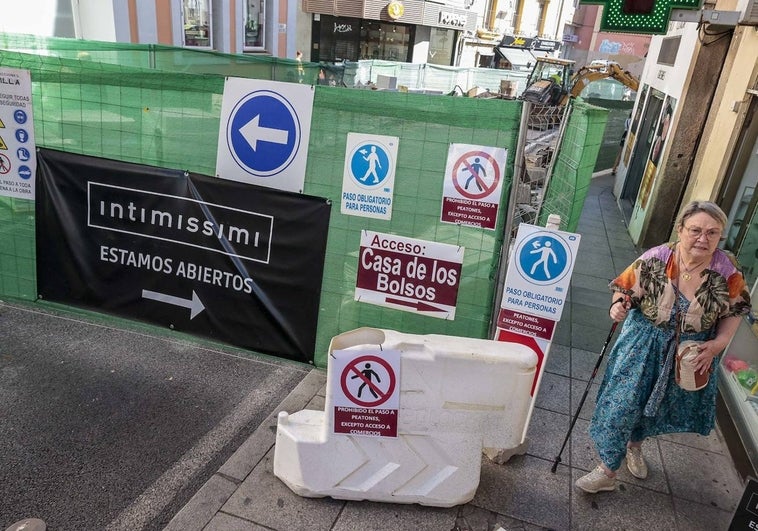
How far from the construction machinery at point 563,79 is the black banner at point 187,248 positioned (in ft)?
41.4

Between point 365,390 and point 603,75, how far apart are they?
17.5 metres

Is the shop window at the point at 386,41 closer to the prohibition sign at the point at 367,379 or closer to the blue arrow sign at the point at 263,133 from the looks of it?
the blue arrow sign at the point at 263,133

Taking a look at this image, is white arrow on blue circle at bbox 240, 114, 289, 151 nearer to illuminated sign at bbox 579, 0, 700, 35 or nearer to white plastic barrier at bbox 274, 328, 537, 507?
white plastic barrier at bbox 274, 328, 537, 507

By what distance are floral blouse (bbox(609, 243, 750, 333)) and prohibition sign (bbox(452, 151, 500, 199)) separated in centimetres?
104

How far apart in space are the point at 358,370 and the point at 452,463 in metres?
0.80

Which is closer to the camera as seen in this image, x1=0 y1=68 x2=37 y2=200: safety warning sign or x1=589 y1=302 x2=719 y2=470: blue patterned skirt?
x1=589 y1=302 x2=719 y2=470: blue patterned skirt

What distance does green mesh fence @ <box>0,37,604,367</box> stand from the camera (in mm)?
3818

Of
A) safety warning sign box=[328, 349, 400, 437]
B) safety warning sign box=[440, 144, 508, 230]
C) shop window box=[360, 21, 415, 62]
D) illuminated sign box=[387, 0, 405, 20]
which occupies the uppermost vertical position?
illuminated sign box=[387, 0, 405, 20]

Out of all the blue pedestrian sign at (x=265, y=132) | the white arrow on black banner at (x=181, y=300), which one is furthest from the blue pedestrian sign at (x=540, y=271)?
the white arrow on black banner at (x=181, y=300)

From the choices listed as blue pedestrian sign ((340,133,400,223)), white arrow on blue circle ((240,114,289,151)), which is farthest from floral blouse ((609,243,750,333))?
white arrow on blue circle ((240,114,289,151))

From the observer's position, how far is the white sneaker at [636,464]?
3.74 meters

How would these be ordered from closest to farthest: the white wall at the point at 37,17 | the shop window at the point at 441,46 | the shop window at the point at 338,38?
the white wall at the point at 37,17 < the shop window at the point at 338,38 < the shop window at the point at 441,46

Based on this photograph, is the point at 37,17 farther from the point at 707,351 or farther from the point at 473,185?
the point at 707,351

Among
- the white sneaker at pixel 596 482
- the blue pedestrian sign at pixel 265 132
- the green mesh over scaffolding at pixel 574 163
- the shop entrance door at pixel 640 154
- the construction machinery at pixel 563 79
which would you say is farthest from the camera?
the construction machinery at pixel 563 79
